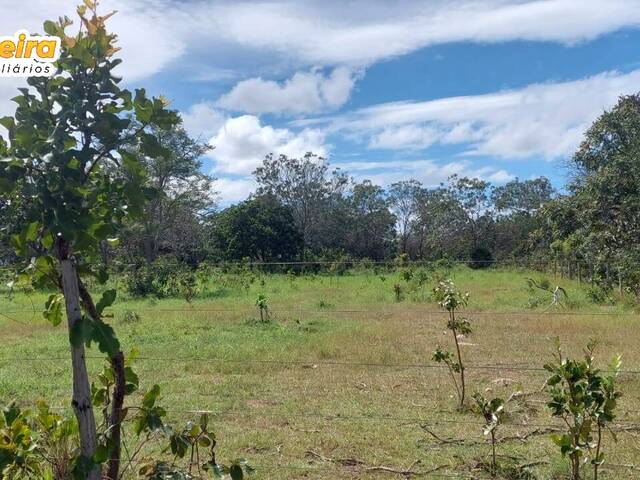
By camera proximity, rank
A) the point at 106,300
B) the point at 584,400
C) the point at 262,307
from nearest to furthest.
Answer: the point at 106,300
the point at 584,400
the point at 262,307

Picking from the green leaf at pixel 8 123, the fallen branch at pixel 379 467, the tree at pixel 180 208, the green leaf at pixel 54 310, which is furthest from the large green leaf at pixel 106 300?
the tree at pixel 180 208

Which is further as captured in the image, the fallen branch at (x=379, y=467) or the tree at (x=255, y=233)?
the tree at (x=255, y=233)

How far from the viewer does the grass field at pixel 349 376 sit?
3740mm

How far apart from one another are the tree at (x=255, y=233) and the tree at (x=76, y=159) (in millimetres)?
24214

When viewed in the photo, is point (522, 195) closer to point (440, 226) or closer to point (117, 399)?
point (440, 226)

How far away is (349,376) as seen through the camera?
20.4 feet

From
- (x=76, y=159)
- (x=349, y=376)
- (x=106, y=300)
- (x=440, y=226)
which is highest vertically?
(x=440, y=226)

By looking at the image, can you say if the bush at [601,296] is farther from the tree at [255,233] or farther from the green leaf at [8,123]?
the tree at [255,233]

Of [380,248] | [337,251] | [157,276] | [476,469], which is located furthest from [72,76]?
[380,248]

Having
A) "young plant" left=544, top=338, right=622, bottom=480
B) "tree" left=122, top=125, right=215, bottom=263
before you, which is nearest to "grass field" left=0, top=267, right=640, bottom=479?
"young plant" left=544, top=338, right=622, bottom=480

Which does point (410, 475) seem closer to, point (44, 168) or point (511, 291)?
point (44, 168)

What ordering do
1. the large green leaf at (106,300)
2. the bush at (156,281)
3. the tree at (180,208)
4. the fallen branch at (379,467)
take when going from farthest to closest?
1. the tree at (180,208)
2. the bush at (156,281)
3. the fallen branch at (379,467)
4. the large green leaf at (106,300)

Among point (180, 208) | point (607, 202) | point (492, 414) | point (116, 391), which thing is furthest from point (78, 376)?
point (180, 208)

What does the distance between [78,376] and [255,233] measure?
24.4m
